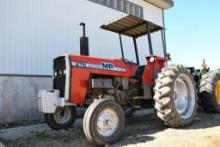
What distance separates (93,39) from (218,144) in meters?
7.65

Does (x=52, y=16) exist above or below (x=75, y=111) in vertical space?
above

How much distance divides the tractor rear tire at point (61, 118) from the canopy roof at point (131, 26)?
2210 mm

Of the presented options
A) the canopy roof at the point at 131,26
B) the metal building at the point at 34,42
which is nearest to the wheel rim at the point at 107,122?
the canopy roof at the point at 131,26

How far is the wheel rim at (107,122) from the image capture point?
5.62 metres

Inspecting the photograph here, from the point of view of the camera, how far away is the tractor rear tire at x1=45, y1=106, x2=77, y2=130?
23.3 ft

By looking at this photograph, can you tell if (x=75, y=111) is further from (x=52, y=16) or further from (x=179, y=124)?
(x=52, y=16)

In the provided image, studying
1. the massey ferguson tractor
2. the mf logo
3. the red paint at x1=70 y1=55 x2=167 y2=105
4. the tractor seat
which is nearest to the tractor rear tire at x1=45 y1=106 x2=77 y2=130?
the red paint at x1=70 y1=55 x2=167 y2=105

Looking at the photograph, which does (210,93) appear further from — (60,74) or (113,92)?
(60,74)

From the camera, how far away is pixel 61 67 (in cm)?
680

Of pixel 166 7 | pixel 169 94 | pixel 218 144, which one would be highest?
pixel 166 7

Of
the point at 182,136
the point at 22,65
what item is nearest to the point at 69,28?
the point at 22,65

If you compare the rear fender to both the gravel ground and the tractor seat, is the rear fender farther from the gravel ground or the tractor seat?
the gravel ground

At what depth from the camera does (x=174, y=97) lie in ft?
21.7

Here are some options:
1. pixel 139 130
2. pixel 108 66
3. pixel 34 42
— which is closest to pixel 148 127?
pixel 139 130
